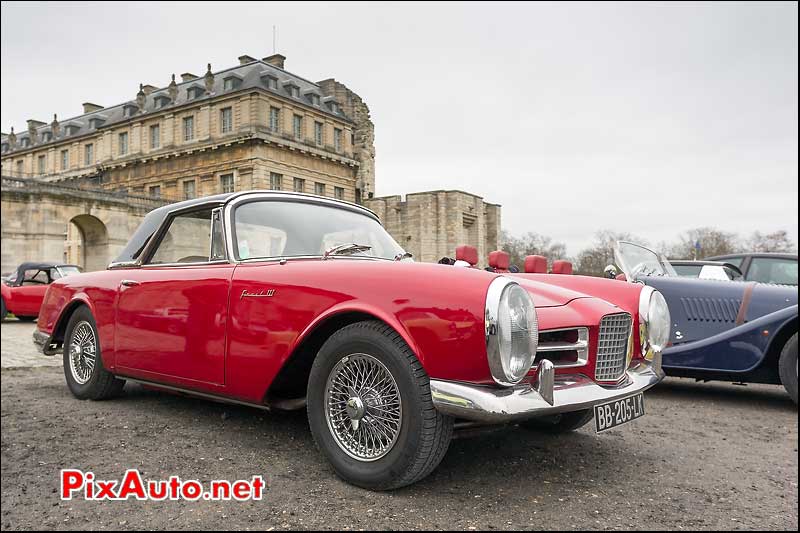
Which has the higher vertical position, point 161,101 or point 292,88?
point 161,101

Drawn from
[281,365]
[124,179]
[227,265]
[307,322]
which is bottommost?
[281,365]

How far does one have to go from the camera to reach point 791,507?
2527 mm

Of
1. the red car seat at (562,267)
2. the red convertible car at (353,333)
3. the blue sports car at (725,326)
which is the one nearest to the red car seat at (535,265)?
the red car seat at (562,267)

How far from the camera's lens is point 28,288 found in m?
13.2

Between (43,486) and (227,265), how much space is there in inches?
54.5

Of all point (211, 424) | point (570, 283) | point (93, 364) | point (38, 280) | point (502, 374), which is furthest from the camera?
point (38, 280)

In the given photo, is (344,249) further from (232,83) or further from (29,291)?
(29,291)

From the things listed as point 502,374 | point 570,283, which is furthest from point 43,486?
point 570,283

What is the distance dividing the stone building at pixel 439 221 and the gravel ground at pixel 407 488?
153 centimetres

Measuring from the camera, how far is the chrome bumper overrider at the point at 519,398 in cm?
219

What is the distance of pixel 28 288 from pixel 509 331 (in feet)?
46.3

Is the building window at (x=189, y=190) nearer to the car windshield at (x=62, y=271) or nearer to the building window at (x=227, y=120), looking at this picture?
the building window at (x=227, y=120)

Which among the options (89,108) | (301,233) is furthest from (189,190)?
(301,233)

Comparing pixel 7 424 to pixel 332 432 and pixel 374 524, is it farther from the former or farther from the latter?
pixel 374 524
